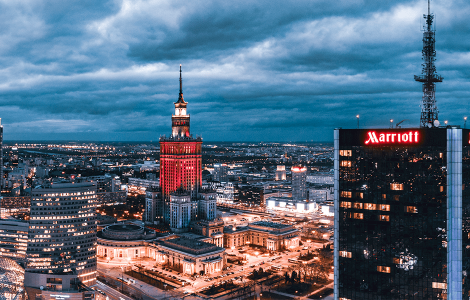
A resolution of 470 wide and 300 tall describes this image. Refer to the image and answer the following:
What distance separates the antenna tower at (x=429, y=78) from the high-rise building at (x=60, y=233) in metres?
105

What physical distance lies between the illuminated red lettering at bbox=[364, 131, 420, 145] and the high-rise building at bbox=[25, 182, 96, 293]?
95.4 metres

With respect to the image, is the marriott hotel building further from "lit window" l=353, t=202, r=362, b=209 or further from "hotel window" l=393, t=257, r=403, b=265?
"hotel window" l=393, t=257, r=403, b=265

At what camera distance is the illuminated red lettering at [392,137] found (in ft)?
229

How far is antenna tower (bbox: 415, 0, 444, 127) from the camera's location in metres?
94.4

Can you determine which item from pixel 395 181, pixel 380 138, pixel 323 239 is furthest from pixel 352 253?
pixel 323 239

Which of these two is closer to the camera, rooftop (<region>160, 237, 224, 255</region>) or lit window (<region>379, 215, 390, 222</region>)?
lit window (<region>379, 215, 390, 222</region>)

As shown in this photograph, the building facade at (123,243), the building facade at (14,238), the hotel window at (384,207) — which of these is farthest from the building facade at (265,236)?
the hotel window at (384,207)

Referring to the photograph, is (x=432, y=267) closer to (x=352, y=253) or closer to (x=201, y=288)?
(x=352, y=253)

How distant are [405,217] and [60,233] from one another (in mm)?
103926

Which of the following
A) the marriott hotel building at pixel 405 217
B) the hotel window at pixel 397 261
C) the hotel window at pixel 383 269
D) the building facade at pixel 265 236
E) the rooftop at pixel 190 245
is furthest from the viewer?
the building facade at pixel 265 236

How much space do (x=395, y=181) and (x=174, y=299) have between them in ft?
247

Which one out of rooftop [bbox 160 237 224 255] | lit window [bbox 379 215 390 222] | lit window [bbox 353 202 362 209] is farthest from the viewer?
rooftop [bbox 160 237 224 255]

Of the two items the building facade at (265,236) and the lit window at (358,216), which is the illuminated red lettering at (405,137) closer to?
the lit window at (358,216)

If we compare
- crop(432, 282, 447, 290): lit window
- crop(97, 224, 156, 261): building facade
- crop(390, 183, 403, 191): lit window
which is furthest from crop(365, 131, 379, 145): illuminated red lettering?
crop(97, 224, 156, 261): building facade
